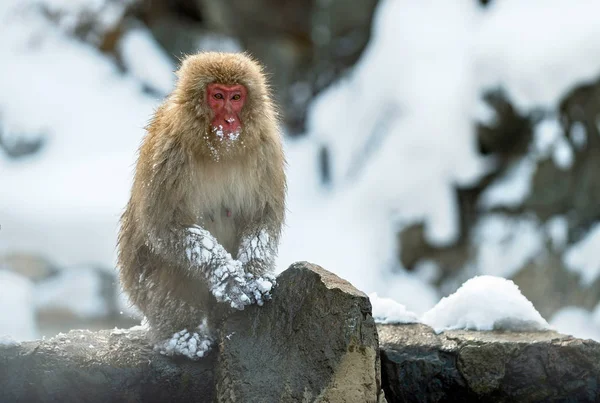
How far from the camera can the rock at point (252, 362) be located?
314cm

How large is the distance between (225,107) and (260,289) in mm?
753

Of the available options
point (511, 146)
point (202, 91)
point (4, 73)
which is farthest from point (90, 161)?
point (202, 91)

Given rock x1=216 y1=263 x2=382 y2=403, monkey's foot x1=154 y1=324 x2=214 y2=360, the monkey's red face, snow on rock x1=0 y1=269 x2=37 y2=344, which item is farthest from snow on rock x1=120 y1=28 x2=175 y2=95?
rock x1=216 y1=263 x2=382 y2=403

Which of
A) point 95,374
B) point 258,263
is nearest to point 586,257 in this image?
point 258,263

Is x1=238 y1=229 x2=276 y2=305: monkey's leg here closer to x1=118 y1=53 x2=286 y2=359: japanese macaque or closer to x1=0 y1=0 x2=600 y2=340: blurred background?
x1=118 y1=53 x2=286 y2=359: japanese macaque

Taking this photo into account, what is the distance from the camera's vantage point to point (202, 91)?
364 cm

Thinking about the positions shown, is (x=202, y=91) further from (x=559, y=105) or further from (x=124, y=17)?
(x=124, y=17)

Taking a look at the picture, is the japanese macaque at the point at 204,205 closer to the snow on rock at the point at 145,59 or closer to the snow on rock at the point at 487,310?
the snow on rock at the point at 487,310

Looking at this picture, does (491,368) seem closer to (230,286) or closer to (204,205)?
(230,286)

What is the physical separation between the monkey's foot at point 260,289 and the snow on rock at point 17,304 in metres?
4.08

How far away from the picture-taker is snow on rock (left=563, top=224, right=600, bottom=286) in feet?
24.8

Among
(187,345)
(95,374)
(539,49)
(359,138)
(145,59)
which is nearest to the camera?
(95,374)

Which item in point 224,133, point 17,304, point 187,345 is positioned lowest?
point 187,345

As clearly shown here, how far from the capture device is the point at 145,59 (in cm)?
990
